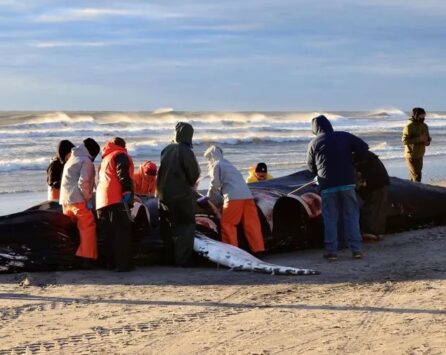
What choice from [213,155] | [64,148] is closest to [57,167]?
[64,148]

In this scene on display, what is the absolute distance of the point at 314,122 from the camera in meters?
10.9

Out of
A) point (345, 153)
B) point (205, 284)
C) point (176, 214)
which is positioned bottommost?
point (205, 284)

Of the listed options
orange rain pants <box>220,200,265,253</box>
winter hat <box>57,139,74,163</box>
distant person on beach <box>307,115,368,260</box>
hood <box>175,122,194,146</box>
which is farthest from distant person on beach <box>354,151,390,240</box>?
winter hat <box>57,139,74,163</box>

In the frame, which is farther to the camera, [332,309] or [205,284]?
[205,284]

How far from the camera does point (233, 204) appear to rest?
35.8 feet

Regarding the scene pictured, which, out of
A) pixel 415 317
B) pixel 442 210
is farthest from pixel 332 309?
pixel 442 210

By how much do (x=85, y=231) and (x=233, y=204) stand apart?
1973 mm

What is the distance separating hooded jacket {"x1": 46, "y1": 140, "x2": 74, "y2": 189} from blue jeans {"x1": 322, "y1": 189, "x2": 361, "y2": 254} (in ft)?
11.7

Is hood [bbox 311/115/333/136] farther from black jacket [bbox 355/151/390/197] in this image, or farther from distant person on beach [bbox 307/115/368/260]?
black jacket [bbox 355/151/390/197]

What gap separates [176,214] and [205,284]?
4.63ft

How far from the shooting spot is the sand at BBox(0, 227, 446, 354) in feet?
21.9

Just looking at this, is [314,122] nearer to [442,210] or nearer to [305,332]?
[442,210]

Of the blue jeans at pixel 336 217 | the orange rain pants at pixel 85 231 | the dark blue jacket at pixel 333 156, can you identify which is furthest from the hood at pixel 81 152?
the blue jeans at pixel 336 217

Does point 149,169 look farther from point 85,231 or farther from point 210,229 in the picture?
point 85,231
